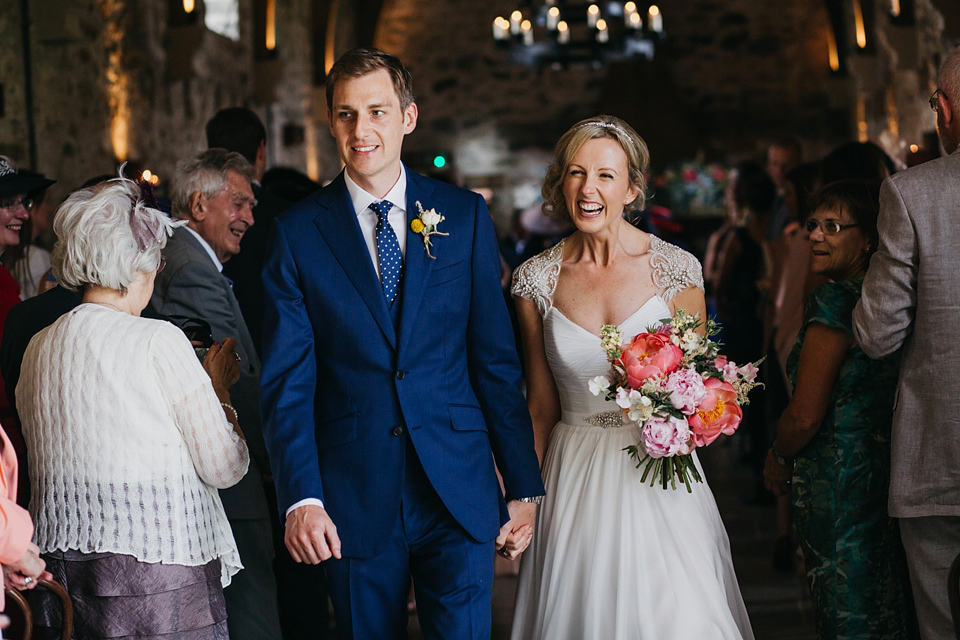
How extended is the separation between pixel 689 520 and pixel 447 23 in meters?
11.4

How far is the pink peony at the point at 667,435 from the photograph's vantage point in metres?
2.33

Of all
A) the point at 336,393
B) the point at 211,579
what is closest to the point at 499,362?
the point at 336,393

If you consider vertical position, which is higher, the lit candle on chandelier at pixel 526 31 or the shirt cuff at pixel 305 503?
the lit candle on chandelier at pixel 526 31

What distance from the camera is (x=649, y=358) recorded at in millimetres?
2342

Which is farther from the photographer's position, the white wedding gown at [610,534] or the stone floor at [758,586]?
the stone floor at [758,586]

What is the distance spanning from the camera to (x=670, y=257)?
270 centimetres

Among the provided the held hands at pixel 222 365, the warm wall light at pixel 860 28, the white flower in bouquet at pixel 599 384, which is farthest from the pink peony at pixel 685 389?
the warm wall light at pixel 860 28

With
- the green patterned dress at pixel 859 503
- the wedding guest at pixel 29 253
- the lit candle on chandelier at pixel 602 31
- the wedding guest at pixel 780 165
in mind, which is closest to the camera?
the green patterned dress at pixel 859 503

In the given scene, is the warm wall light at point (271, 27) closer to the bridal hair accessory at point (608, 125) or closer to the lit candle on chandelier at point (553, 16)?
the lit candle on chandelier at point (553, 16)

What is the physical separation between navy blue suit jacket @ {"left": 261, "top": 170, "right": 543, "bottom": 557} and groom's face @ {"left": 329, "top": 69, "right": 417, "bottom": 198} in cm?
11

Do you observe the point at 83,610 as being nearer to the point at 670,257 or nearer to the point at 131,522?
the point at 131,522

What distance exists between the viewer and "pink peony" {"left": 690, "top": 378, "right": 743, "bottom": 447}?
7.72 ft

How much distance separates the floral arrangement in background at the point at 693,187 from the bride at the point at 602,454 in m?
10.0

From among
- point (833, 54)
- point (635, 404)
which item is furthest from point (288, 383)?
point (833, 54)
